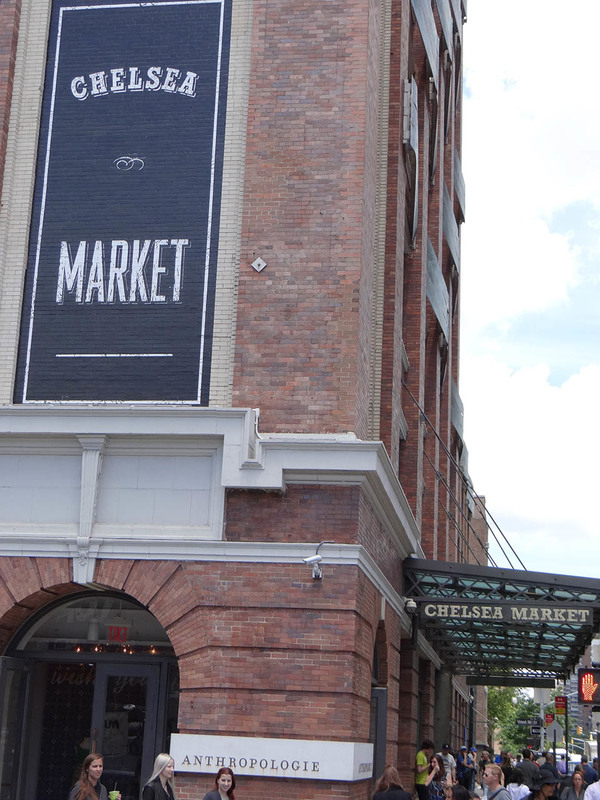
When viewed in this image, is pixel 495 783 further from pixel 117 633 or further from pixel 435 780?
pixel 435 780

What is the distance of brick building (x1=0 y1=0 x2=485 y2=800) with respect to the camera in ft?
47.3

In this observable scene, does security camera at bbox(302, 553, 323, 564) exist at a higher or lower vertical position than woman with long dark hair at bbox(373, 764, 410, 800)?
higher

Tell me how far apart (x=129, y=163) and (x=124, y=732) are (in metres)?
8.60

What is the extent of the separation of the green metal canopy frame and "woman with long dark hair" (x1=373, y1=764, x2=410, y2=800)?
6023 mm

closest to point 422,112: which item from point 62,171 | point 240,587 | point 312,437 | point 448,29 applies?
point 448,29

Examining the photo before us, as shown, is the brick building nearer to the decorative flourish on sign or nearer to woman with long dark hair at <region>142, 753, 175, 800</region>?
the decorative flourish on sign

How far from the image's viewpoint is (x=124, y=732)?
15.8 m

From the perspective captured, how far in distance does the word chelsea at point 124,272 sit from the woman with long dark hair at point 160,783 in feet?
24.6

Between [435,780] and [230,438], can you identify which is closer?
[230,438]

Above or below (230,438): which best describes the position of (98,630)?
below

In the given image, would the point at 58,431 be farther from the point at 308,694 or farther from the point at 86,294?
the point at 308,694

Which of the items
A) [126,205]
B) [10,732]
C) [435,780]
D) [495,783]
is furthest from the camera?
[435,780]

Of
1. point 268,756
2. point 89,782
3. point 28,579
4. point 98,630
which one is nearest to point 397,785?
point 268,756

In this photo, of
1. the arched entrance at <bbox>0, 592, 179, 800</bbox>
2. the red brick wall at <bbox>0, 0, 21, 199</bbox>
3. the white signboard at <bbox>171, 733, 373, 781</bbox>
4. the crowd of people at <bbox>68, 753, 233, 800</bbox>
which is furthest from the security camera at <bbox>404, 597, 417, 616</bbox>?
the red brick wall at <bbox>0, 0, 21, 199</bbox>
